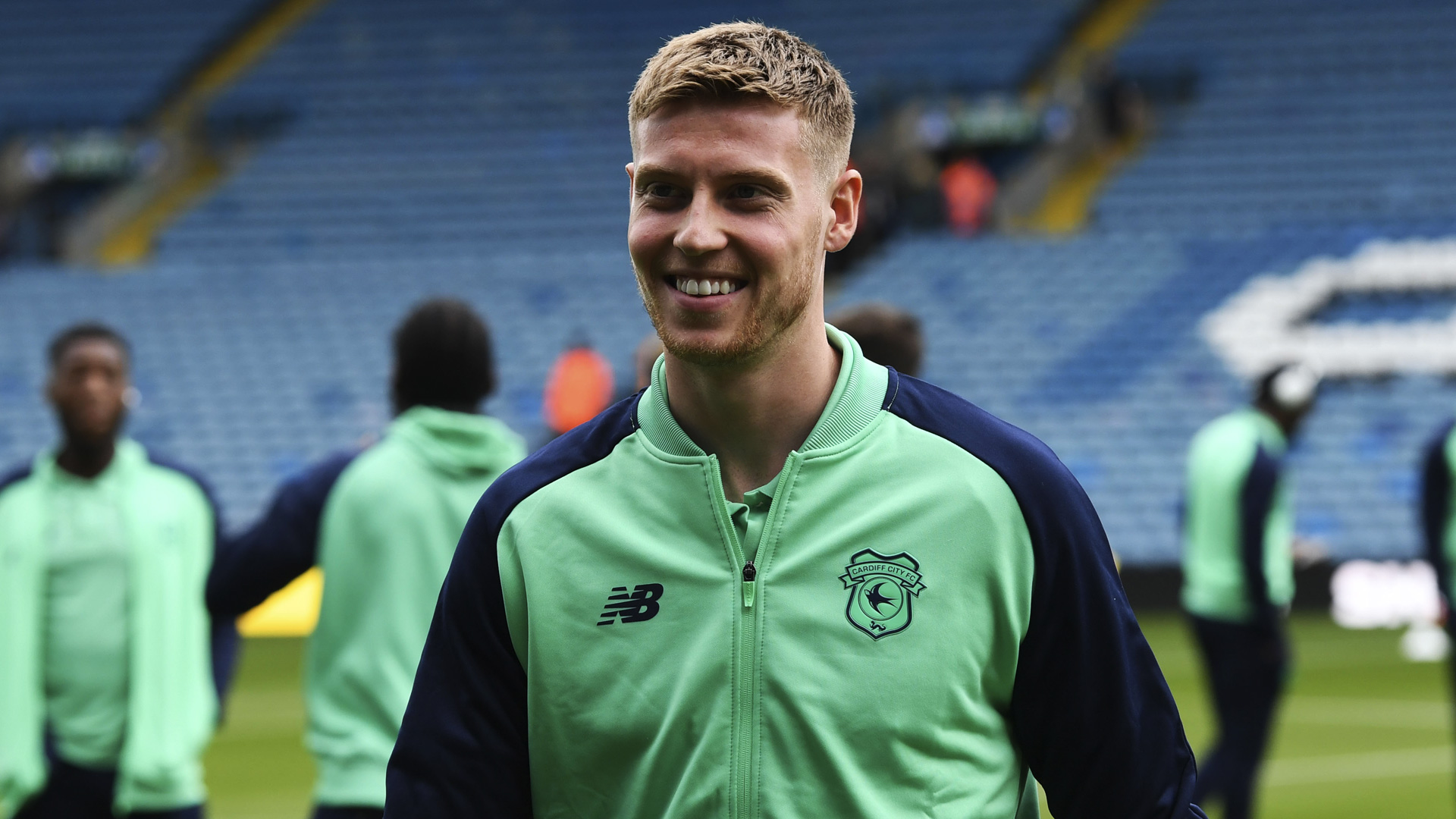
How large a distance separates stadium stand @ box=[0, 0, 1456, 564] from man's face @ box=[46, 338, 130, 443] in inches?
510

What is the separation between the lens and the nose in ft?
6.60

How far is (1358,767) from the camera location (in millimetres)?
9578

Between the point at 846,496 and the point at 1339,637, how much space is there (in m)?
14.1

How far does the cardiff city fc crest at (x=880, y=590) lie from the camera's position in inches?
81.4

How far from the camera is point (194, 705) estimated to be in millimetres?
4887

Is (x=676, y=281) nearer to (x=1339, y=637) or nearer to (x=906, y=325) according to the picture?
(x=906, y=325)

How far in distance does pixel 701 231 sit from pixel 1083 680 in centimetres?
69

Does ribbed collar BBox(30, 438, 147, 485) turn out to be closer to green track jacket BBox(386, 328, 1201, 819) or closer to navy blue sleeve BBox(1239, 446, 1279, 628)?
green track jacket BBox(386, 328, 1201, 819)

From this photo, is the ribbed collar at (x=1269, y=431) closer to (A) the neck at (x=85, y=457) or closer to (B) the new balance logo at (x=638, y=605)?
(A) the neck at (x=85, y=457)

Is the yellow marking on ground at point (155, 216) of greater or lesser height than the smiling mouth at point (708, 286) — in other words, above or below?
above

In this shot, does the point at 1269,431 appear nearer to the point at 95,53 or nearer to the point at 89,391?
the point at 89,391

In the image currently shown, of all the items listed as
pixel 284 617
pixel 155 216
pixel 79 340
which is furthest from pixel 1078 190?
pixel 79 340

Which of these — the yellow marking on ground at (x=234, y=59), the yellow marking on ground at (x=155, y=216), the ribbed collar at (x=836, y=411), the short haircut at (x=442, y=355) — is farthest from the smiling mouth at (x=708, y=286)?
the yellow marking on ground at (x=234, y=59)

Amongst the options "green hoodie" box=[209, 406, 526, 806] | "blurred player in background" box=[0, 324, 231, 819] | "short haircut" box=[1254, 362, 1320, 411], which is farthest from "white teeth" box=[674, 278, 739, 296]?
"short haircut" box=[1254, 362, 1320, 411]
